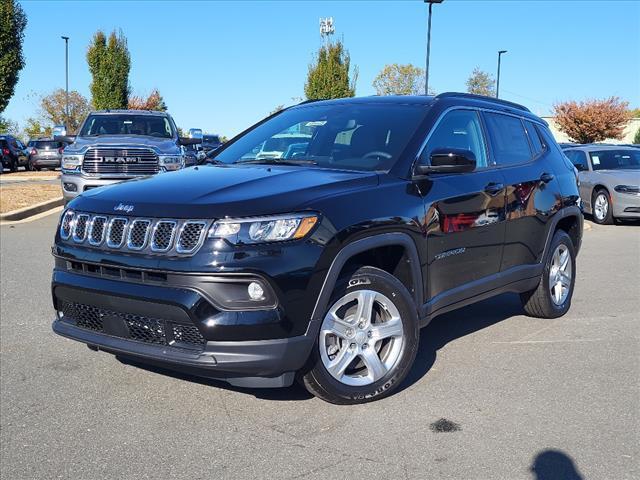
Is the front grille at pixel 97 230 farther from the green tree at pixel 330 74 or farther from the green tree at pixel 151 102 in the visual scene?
the green tree at pixel 151 102

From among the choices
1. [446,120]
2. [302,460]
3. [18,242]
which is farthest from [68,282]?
[18,242]

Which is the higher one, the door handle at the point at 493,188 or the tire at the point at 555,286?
the door handle at the point at 493,188

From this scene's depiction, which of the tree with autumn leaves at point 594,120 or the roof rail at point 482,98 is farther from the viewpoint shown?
the tree with autumn leaves at point 594,120

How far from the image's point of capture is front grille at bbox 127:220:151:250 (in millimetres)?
3588

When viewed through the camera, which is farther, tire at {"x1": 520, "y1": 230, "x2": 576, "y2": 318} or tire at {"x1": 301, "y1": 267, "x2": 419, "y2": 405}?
tire at {"x1": 520, "y1": 230, "x2": 576, "y2": 318}

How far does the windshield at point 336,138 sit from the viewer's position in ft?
14.7

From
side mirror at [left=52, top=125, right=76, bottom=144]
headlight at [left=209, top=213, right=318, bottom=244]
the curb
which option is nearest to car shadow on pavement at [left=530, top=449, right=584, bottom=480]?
headlight at [left=209, top=213, right=318, bottom=244]

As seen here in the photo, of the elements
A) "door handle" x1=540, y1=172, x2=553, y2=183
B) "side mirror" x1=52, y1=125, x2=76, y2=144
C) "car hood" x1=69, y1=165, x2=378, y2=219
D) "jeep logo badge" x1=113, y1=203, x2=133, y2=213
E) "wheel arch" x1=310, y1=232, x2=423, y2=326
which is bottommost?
"wheel arch" x1=310, y1=232, x2=423, y2=326

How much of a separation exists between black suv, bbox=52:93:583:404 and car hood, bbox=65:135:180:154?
681cm

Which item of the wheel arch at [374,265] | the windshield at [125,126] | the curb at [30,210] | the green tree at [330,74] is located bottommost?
the curb at [30,210]

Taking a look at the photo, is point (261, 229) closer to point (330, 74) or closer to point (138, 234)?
point (138, 234)

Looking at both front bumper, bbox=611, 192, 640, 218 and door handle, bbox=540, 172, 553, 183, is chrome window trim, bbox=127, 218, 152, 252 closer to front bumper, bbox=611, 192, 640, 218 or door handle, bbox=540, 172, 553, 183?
door handle, bbox=540, 172, 553, 183

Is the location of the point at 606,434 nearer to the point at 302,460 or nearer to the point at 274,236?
the point at 302,460

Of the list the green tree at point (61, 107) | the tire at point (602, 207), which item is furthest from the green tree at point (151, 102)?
the tire at point (602, 207)
